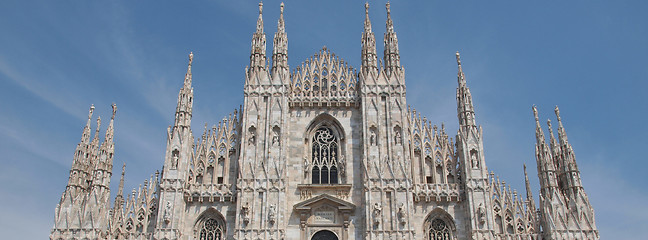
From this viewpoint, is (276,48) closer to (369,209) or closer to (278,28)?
(278,28)

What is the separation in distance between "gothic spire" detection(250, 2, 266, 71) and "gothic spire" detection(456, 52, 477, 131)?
9601 mm

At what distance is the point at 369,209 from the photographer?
87.1ft

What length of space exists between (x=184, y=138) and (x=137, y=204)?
3.51 meters

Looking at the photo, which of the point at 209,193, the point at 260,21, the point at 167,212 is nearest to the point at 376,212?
the point at 209,193

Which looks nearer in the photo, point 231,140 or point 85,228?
point 85,228

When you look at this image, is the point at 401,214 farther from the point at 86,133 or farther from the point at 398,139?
the point at 86,133

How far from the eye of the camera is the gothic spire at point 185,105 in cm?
2859

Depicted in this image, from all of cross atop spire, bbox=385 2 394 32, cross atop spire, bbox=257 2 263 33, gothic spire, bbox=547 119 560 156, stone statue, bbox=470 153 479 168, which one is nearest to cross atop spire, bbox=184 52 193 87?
cross atop spire, bbox=257 2 263 33

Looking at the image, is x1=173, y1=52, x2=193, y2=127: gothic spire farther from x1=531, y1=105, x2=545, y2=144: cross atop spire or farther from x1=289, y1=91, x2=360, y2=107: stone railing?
x1=531, y1=105, x2=545, y2=144: cross atop spire

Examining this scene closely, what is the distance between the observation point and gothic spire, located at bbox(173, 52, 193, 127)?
2859cm

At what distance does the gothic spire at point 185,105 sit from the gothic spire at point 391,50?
9608mm

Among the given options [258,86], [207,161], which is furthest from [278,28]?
[207,161]

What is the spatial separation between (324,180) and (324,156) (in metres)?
1.20

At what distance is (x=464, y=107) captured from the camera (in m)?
29.0
